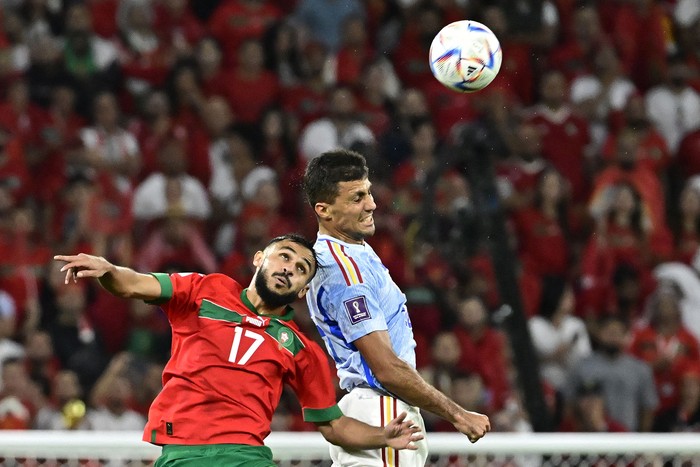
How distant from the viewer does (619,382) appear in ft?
26.9

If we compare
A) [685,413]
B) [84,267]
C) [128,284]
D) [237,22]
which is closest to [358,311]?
[128,284]

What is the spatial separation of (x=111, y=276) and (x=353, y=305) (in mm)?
835

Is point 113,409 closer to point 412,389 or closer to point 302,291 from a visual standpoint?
point 302,291

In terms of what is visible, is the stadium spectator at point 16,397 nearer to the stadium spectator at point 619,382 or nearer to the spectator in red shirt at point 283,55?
the stadium spectator at point 619,382

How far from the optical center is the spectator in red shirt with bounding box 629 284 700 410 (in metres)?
8.59

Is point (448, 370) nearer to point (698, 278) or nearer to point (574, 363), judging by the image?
point (574, 363)

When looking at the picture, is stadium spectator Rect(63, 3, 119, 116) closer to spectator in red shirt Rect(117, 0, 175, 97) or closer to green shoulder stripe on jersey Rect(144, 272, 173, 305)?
spectator in red shirt Rect(117, 0, 175, 97)

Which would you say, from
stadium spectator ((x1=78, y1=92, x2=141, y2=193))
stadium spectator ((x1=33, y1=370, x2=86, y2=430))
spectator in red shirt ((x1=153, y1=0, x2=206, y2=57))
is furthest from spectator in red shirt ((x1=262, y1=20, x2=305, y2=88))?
stadium spectator ((x1=33, y1=370, x2=86, y2=430))

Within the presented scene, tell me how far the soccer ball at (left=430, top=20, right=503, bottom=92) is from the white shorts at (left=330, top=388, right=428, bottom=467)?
1336 mm

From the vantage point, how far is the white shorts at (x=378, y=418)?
479 centimetres

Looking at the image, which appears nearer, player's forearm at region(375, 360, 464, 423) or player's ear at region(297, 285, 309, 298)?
player's forearm at region(375, 360, 464, 423)

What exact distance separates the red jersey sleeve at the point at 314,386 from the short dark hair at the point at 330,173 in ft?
1.73

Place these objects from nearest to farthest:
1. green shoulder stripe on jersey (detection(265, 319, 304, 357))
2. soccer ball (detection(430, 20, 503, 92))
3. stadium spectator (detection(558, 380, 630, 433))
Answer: green shoulder stripe on jersey (detection(265, 319, 304, 357)) → soccer ball (detection(430, 20, 503, 92)) → stadium spectator (detection(558, 380, 630, 433))

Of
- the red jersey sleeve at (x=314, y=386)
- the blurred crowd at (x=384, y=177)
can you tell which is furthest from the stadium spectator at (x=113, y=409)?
the red jersey sleeve at (x=314, y=386)
